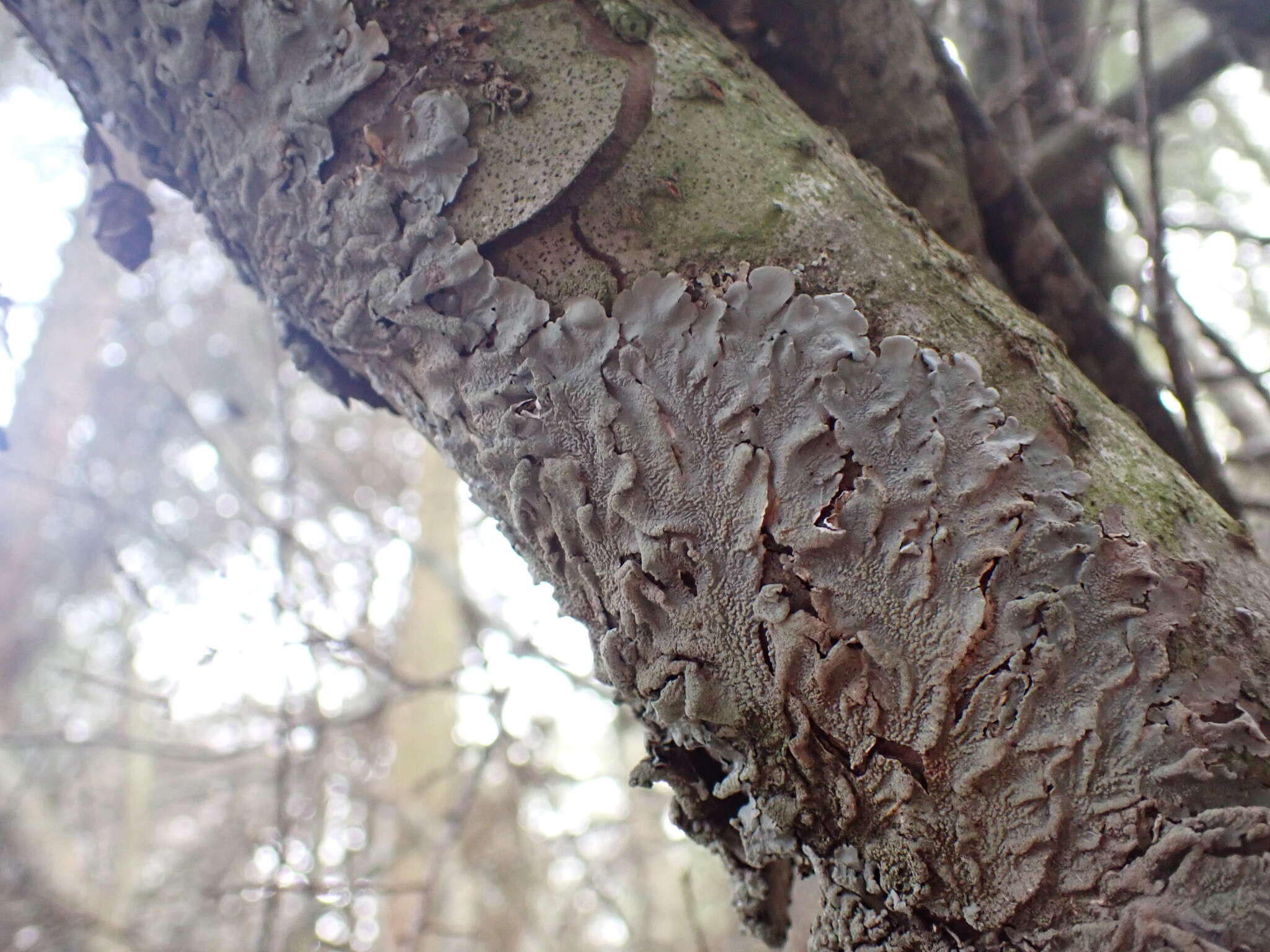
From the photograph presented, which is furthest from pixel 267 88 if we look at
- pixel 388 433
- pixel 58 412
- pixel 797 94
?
pixel 58 412

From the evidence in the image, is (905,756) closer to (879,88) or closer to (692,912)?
(879,88)

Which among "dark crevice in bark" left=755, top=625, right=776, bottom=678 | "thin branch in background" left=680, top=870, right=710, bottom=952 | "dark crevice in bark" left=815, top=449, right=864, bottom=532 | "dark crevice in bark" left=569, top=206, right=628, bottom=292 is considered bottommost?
"thin branch in background" left=680, top=870, right=710, bottom=952

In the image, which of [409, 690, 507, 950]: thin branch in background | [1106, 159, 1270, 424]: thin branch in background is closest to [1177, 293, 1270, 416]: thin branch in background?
[1106, 159, 1270, 424]: thin branch in background

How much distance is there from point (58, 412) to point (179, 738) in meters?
1.98

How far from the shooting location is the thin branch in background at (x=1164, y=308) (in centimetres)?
82

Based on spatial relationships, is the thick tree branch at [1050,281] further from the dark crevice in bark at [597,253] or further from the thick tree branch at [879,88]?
the dark crevice in bark at [597,253]

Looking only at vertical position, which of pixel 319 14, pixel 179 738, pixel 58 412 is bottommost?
pixel 179 738

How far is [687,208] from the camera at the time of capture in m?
0.54

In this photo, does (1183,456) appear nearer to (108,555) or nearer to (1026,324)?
(1026,324)

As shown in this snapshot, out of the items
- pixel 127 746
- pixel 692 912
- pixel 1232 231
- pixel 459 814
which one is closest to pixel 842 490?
pixel 692 912

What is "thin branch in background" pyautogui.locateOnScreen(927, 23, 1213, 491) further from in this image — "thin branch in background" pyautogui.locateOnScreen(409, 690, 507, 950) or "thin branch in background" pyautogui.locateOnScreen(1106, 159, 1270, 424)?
"thin branch in background" pyautogui.locateOnScreen(409, 690, 507, 950)

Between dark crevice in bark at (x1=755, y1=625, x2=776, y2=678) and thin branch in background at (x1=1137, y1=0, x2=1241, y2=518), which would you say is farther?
thin branch in background at (x1=1137, y1=0, x2=1241, y2=518)

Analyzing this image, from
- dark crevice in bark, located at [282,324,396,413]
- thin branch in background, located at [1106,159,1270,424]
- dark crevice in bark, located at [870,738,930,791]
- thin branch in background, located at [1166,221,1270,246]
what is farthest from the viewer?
thin branch in background, located at [1166,221,1270,246]

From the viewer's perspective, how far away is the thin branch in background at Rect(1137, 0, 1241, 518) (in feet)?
2.68
